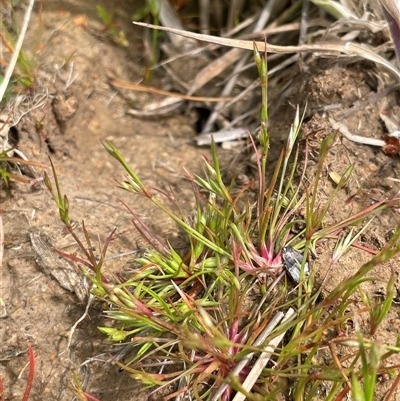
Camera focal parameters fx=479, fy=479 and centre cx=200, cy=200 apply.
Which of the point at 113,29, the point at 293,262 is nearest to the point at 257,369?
the point at 293,262

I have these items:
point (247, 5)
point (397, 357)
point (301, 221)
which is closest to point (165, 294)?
point (301, 221)

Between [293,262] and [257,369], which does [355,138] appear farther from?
[257,369]

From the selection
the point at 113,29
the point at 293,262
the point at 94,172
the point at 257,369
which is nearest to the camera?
the point at 257,369

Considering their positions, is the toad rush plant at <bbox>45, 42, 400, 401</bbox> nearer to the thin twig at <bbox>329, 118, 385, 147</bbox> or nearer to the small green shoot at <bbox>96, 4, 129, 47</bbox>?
the thin twig at <bbox>329, 118, 385, 147</bbox>

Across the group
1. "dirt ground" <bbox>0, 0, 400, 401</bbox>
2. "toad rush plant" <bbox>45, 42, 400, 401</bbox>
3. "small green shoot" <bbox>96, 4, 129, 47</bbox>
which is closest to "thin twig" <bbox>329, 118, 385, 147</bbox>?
"dirt ground" <bbox>0, 0, 400, 401</bbox>

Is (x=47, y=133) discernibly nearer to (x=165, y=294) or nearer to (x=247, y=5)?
(x=165, y=294)
